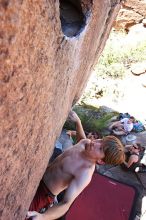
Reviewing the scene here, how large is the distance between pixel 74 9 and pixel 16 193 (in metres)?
1.17

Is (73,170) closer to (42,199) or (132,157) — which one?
(42,199)

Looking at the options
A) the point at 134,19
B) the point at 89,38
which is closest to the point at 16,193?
the point at 89,38

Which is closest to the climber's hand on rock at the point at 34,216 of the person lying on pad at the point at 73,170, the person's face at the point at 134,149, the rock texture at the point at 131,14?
the person lying on pad at the point at 73,170

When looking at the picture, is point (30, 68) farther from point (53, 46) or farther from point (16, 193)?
point (16, 193)

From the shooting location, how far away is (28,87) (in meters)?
1.45

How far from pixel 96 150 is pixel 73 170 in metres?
0.27

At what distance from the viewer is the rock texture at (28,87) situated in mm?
1232

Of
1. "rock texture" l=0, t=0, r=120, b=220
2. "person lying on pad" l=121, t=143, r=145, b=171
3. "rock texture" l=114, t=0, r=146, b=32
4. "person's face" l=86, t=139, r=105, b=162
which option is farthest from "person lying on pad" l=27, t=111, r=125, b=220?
"rock texture" l=114, t=0, r=146, b=32

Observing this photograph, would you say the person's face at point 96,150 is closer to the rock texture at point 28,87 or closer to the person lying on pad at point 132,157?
the rock texture at point 28,87

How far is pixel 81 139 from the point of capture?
390 cm

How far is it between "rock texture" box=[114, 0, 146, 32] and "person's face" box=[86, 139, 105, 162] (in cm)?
967

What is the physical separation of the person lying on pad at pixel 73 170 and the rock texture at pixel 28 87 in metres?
0.88

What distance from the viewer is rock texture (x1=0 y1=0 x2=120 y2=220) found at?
1.23 m

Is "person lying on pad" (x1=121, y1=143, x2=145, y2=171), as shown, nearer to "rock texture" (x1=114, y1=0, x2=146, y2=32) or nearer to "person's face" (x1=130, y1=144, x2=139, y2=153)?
"person's face" (x1=130, y1=144, x2=139, y2=153)
